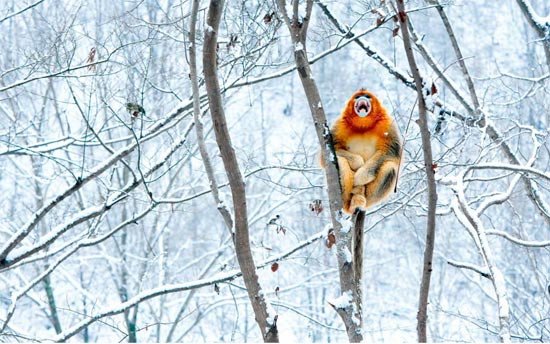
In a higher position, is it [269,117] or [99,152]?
[269,117]

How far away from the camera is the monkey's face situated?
13.6 ft

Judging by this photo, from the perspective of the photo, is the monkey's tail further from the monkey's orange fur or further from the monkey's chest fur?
the monkey's chest fur

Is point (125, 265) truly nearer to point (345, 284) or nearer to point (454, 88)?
point (454, 88)

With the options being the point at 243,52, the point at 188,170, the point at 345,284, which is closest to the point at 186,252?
the point at 188,170

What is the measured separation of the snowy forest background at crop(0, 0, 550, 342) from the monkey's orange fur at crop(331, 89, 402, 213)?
90 centimetres

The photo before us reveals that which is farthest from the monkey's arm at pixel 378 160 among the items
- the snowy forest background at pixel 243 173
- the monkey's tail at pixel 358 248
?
the snowy forest background at pixel 243 173

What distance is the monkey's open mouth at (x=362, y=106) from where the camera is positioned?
4.13m

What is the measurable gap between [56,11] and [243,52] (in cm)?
225

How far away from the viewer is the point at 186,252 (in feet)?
64.6

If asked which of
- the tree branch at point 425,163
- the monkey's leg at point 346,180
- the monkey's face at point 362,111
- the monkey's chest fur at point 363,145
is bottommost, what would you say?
the tree branch at point 425,163

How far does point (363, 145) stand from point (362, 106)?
0.79 ft

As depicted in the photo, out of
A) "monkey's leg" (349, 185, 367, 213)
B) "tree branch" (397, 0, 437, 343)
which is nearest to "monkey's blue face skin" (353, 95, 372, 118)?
"monkey's leg" (349, 185, 367, 213)

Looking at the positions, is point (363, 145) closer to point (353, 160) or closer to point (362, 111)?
point (353, 160)

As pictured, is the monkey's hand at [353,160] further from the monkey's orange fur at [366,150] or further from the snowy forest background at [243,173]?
the snowy forest background at [243,173]
